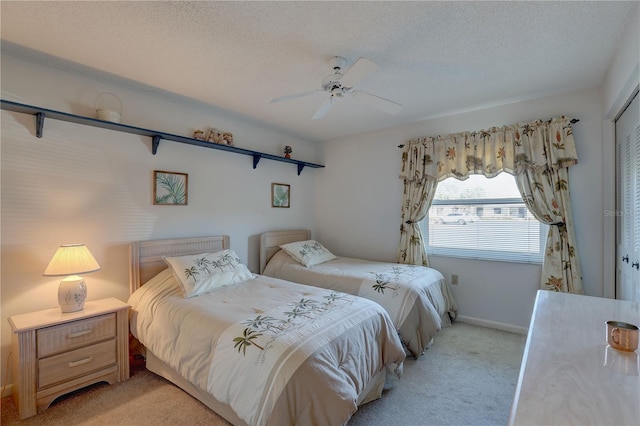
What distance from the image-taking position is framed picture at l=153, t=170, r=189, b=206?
9.58ft

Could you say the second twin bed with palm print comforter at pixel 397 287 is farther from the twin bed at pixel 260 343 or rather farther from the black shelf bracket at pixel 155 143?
the black shelf bracket at pixel 155 143

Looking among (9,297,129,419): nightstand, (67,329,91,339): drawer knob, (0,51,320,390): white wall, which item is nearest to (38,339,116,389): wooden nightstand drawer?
(9,297,129,419): nightstand

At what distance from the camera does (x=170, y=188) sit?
3020 millimetres

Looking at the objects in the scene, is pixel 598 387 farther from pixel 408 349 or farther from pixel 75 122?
pixel 75 122

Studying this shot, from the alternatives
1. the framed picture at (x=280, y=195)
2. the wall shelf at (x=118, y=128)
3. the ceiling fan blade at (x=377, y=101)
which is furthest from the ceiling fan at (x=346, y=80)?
the framed picture at (x=280, y=195)

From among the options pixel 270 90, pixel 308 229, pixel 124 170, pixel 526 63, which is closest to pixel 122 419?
pixel 124 170

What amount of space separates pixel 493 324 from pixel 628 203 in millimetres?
1736

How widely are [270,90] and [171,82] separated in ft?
2.86

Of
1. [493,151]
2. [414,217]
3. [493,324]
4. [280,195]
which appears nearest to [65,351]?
[280,195]

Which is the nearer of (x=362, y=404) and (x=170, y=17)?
(x=170, y=17)

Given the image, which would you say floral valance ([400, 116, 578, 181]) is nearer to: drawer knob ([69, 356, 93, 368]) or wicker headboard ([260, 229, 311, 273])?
wicker headboard ([260, 229, 311, 273])

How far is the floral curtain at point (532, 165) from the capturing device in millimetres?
2863

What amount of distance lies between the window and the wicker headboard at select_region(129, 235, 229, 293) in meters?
2.75

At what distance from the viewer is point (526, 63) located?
232 centimetres
